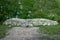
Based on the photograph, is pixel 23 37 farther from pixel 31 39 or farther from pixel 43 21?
pixel 43 21

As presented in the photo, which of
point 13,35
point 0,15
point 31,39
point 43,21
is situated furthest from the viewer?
point 0,15

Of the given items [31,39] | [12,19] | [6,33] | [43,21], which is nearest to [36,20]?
[43,21]

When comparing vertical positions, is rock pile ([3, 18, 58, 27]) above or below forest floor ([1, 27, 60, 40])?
below

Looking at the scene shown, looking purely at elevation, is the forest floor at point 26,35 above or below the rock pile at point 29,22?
above

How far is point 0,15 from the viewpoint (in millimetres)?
11453

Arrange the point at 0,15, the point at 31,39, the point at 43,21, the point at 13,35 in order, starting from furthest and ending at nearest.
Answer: the point at 0,15
the point at 43,21
the point at 13,35
the point at 31,39

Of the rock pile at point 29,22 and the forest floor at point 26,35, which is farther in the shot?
the rock pile at point 29,22

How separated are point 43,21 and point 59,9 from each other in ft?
6.80

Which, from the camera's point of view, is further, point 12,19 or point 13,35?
point 12,19

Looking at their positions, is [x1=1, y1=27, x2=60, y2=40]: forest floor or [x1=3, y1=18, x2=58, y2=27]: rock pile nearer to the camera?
[x1=1, y1=27, x2=60, y2=40]: forest floor

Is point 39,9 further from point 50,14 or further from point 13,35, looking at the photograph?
point 13,35

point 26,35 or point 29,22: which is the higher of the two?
point 26,35

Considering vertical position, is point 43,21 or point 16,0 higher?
point 16,0

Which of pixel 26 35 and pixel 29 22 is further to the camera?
pixel 29 22
